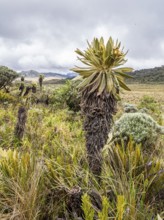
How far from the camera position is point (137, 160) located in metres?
4.16

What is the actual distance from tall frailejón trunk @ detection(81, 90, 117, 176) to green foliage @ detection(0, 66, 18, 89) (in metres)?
21.3

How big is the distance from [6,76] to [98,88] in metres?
22.1

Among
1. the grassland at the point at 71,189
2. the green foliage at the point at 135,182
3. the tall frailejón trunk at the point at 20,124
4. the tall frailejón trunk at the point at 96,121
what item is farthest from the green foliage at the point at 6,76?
the tall frailejón trunk at the point at 96,121

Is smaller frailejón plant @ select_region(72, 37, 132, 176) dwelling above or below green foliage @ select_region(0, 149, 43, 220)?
above

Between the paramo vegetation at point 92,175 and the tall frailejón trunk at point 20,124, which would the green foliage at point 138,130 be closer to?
the paramo vegetation at point 92,175

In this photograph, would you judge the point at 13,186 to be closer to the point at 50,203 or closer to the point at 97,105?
the point at 50,203

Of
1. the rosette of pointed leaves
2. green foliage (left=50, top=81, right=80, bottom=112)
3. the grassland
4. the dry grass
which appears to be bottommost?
the dry grass

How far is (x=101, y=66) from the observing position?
3762 mm

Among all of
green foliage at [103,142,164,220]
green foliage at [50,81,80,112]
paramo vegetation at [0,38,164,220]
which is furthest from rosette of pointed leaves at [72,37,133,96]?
green foliage at [50,81,80,112]

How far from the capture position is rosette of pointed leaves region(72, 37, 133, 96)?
362cm

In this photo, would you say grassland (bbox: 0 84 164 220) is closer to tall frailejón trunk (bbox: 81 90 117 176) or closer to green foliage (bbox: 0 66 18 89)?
tall frailejón trunk (bbox: 81 90 117 176)

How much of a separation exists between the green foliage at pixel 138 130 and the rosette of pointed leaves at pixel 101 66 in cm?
284

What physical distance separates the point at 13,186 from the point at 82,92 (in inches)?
63.9

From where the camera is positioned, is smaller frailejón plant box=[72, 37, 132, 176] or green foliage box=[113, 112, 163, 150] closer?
smaller frailejón plant box=[72, 37, 132, 176]
